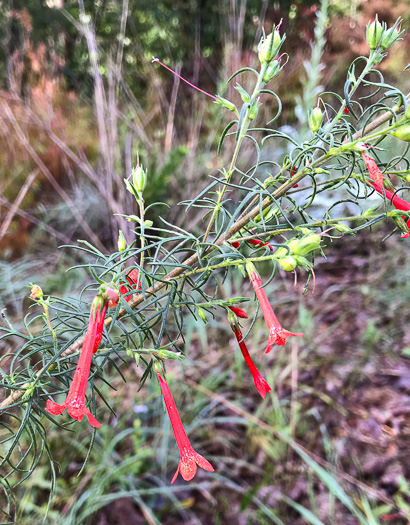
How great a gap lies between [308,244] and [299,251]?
1 centimetres

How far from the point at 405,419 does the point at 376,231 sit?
114 cm

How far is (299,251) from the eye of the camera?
44 centimetres

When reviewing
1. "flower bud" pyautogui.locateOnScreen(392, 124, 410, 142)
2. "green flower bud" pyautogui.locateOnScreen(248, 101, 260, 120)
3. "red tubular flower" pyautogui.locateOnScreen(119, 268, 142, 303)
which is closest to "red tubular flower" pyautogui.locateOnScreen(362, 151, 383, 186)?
"flower bud" pyautogui.locateOnScreen(392, 124, 410, 142)

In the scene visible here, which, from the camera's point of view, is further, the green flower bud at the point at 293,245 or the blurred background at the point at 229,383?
the blurred background at the point at 229,383

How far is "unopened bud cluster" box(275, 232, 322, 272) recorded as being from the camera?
426mm

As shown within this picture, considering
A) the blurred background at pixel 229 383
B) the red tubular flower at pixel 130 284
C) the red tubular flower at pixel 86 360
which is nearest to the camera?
the red tubular flower at pixel 86 360

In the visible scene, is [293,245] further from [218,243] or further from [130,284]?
[130,284]

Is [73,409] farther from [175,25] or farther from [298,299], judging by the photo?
[175,25]

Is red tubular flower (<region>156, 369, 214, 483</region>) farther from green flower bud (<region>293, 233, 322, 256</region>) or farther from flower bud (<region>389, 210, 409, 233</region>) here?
flower bud (<region>389, 210, 409, 233</region>)

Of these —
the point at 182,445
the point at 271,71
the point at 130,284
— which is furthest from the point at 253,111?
the point at 182,445

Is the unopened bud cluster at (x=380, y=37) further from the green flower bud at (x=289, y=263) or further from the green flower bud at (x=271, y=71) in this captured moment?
the green flower bud at (x=289, y=263)

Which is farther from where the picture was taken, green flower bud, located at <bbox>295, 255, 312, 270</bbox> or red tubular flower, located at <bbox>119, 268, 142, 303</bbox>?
Result: red tubular flower, located at <bbox>119, 268, 142, 303</bbox>

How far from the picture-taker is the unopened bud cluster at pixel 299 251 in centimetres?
43

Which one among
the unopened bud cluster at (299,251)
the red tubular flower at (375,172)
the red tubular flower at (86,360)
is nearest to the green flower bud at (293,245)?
the unopened bud cluster at (299,251)
